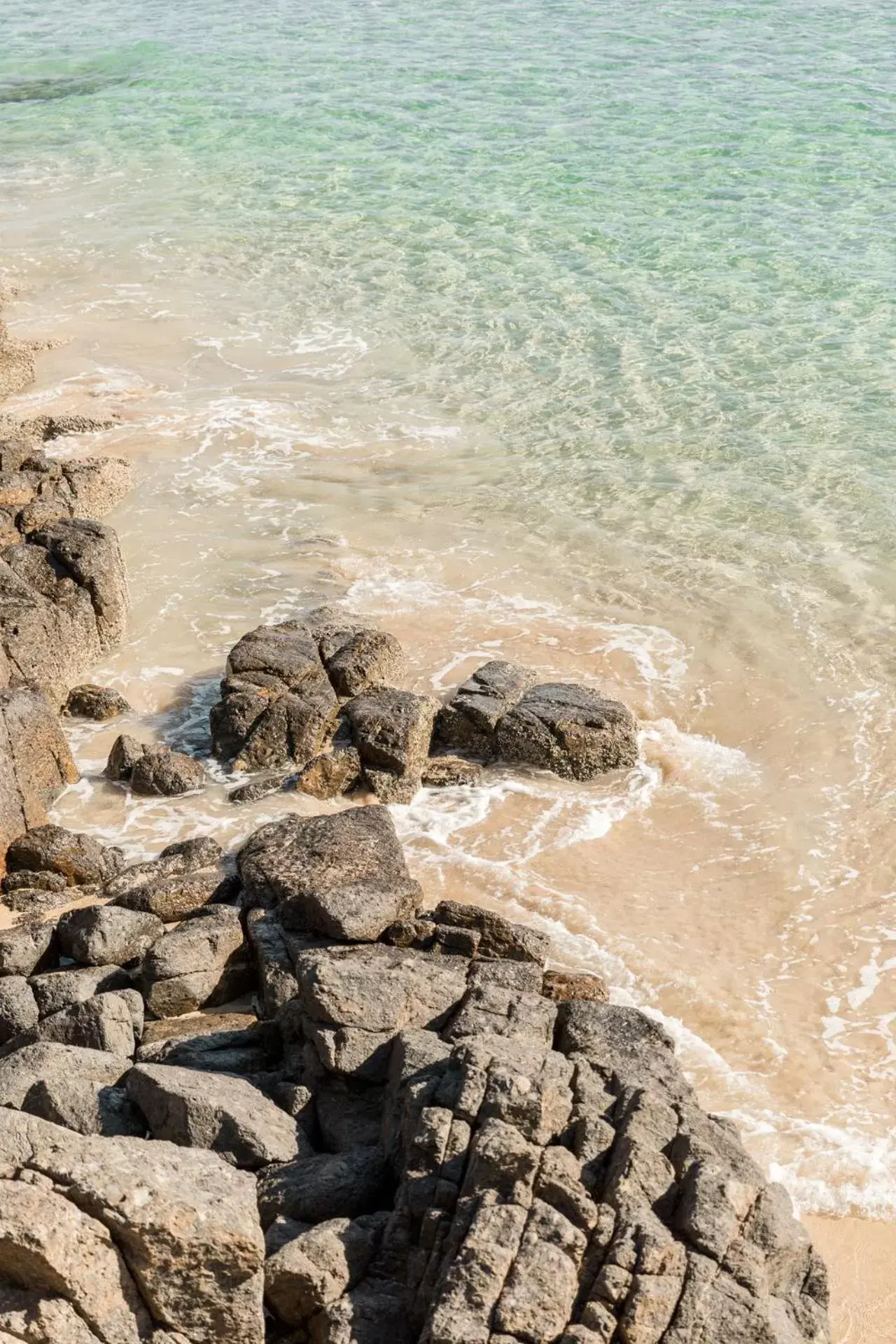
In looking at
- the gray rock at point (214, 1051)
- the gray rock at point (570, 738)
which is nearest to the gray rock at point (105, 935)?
the gray rock at point (214, 1051)

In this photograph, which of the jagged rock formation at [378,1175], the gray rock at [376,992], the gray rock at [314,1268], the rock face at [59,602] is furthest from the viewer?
the rock face at [59,602]

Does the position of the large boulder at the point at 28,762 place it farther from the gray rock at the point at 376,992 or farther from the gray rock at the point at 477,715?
the gray rock at the point at 376,992

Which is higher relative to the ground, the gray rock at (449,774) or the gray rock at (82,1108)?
the gray rock at (82,1108)

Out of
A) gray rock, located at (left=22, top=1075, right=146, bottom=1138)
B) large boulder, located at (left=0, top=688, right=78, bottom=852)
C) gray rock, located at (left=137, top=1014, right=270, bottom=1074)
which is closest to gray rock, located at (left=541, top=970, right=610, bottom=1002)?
gray rock, located at (left=137, top=1014, right=270, bottom=1074)

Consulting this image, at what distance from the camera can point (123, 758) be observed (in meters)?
11.8

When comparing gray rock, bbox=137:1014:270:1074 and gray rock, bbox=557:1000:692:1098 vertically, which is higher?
gray rock, bbox=557:1000:692:1098

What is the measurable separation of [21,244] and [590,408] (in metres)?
12.9

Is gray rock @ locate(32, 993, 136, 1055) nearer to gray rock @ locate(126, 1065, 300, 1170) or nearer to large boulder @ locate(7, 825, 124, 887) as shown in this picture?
gray rock @ locate(126, 1065, 300, 1170)

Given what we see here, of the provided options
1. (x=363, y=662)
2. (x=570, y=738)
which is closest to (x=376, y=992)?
(x=570, y=738)

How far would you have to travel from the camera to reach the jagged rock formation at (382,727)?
11.6m

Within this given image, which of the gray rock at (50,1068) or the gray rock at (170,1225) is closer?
the gray rock at (170,1225)

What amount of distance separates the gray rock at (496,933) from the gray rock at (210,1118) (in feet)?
A: 7.36

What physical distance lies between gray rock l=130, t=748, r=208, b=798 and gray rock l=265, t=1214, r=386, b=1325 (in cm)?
568

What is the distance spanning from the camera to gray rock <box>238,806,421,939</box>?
8797 millimetres
